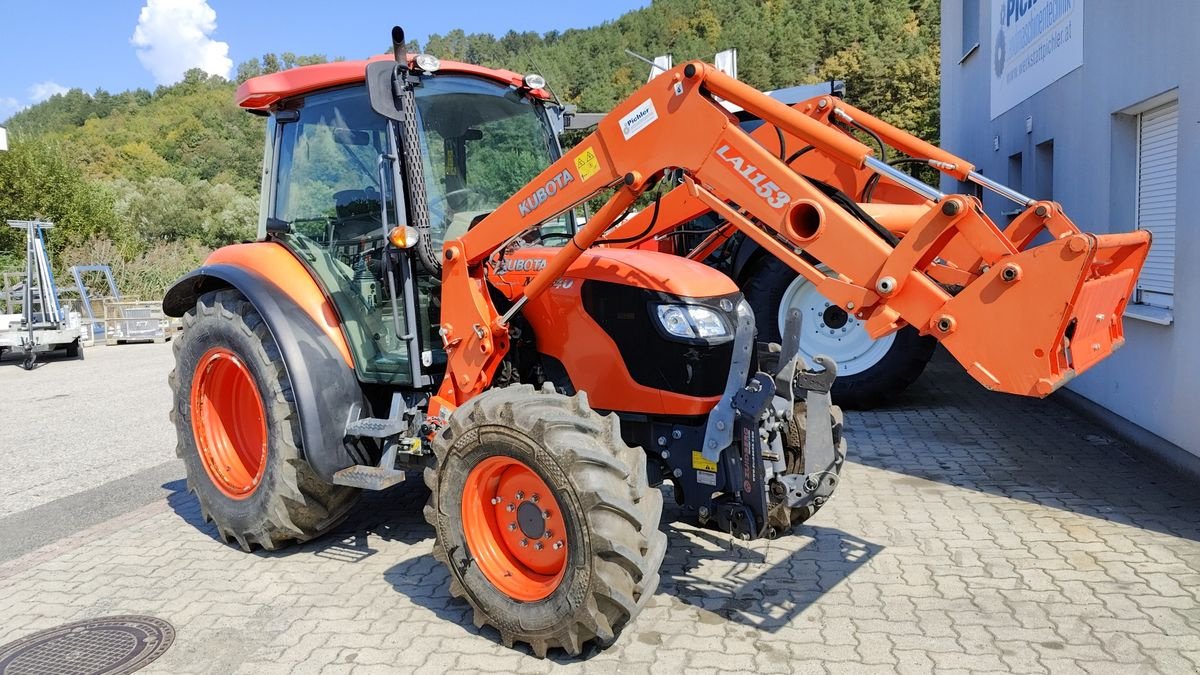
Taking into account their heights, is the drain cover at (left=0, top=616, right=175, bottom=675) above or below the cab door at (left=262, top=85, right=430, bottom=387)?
below

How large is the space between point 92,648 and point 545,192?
2603 mm

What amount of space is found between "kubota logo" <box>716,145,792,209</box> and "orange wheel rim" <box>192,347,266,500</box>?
111 inches

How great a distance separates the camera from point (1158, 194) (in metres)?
5.96

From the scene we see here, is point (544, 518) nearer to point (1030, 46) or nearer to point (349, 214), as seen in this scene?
point (349, 214)

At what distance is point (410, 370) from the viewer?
3.99 metres

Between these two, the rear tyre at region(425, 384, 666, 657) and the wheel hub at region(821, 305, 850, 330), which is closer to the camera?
the rear tyre at region(425, 384, 666, 657)

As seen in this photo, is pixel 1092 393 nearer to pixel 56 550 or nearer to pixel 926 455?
pixel 926 455

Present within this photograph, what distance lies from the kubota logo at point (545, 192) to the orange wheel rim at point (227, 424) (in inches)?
75.7

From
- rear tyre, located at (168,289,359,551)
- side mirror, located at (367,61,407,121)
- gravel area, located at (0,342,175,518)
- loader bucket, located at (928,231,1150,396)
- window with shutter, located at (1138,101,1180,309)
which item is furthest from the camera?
gravel area, located at (0,342,175,518)

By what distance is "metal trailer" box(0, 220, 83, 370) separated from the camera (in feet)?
44.2

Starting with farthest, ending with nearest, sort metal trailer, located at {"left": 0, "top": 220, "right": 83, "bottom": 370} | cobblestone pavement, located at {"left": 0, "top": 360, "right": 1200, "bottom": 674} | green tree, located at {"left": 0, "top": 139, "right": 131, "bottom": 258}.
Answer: green tree, located at {"left": 0, "top": 139, "right": 131, "bottom": 258} → metal trailer, located at {"left": 0, "top": 220, "right": 83, "bottom": 370} → cobblestone pavement, located at {"left": 0, "top": 360, "right": 1200, "bottom": 674}

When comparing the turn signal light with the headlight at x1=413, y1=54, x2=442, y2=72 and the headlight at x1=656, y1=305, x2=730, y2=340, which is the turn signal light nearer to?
the headlight at x1=413, y1=54, x2=442, y2=72

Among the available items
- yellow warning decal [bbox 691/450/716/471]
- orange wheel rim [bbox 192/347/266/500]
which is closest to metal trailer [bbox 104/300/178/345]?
orange wheel rim [bbox 192/347/266/500]

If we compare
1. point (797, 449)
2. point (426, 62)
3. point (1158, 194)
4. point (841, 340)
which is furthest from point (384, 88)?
point (1158, 194)
